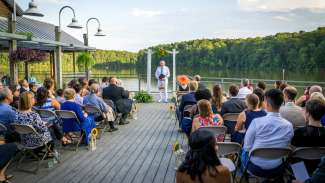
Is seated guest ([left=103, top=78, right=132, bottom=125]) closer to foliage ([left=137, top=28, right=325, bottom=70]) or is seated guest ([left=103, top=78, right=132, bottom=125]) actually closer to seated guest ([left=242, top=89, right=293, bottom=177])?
seated guest ([left=242, top=89, right=293, bottom=177])

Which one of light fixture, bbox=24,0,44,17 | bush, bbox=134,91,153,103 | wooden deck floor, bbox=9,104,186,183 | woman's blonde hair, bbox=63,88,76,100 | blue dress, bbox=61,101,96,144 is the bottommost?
wooden deck floor, bbox=9,104,186,183

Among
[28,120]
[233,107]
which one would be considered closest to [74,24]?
[28,120]

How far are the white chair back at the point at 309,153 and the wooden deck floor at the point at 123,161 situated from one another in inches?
68.2

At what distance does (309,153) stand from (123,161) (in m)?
2.92

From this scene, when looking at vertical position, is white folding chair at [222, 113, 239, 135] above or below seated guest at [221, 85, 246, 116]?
below

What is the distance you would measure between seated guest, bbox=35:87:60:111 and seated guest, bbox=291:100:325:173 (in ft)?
13.0

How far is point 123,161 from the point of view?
549 cm

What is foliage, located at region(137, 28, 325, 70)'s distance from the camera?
175 feet

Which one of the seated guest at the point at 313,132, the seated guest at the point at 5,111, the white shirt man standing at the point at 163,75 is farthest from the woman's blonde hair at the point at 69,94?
the white shirt man standing at the point at 163,75

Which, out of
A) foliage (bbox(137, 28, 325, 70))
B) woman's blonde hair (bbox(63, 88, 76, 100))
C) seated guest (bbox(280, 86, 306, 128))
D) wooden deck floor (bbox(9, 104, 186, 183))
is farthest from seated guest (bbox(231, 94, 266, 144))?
foliage (bbox(137, 28, 325, 70))

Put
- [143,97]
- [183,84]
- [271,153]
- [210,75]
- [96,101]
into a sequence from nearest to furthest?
[271,153], [96,101], [183,84], [143,97], [210,75]

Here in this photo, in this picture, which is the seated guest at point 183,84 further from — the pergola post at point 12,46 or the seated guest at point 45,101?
the seated guest at point 45,101

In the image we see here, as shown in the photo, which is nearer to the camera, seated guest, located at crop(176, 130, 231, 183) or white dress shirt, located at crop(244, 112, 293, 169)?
seated guest, located at crop(176, 130, 231, 183)

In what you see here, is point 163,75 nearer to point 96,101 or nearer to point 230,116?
point 96,101
